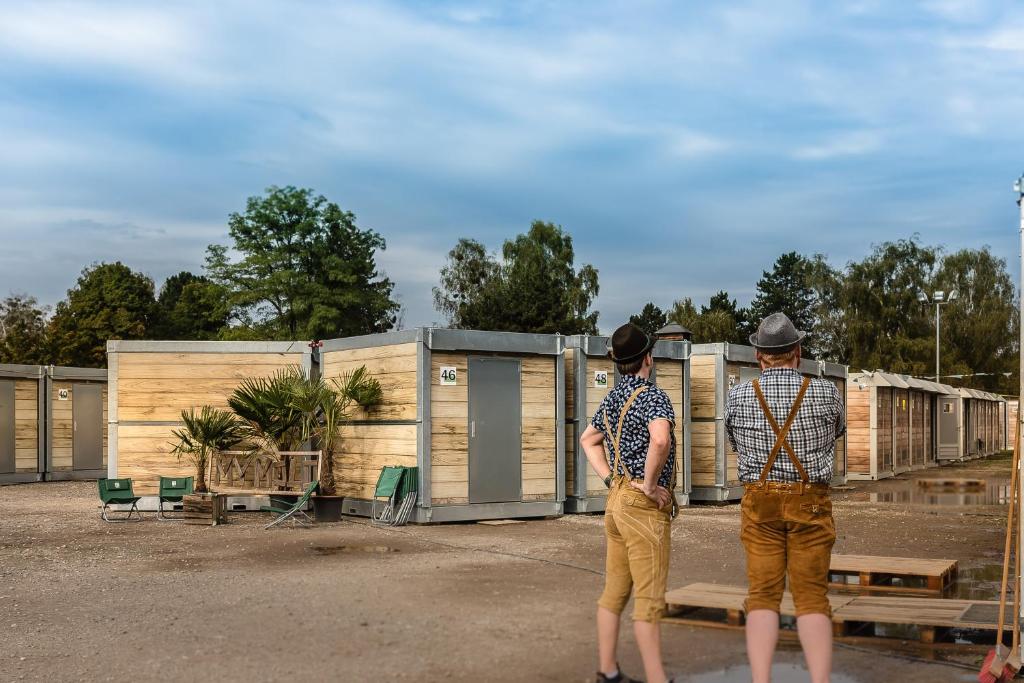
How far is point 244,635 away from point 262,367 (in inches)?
396

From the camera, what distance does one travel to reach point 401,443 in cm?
1481

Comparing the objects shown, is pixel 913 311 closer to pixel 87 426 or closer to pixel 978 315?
pixel 978 315

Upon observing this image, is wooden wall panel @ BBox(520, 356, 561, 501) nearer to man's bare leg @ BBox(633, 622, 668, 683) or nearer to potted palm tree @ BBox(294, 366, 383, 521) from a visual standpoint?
potted palm tree @ BBox(294, 366, 383, 521)

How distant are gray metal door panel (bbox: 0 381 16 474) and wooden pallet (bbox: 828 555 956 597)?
64.7ft

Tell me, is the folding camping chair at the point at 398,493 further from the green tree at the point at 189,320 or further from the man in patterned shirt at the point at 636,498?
the green tree at the point at 189,320

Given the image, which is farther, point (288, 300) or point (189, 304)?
point (189, 304)

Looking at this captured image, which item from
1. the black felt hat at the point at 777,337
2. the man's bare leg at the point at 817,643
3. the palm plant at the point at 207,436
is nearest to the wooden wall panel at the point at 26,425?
the palm plant at the point at 207,436

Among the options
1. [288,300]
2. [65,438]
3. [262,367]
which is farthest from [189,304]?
[262,367]

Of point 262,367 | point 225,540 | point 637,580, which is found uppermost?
point 262,367

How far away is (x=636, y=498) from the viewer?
18.2ft

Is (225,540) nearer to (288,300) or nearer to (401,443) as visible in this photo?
(401,443)

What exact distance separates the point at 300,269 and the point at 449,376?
46337mm

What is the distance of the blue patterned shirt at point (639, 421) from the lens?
5.58 metres

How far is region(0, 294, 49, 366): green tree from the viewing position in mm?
57812
